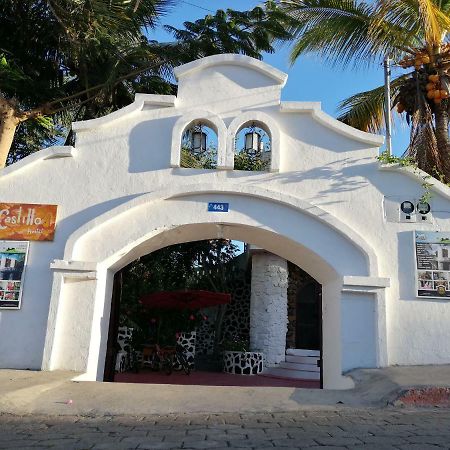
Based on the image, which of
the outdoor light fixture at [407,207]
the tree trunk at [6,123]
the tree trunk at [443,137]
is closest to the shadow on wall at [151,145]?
the tree trunk at [6,123]

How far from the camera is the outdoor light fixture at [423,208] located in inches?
323

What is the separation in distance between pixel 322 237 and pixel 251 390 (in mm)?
2746

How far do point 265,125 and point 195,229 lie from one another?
208 cm

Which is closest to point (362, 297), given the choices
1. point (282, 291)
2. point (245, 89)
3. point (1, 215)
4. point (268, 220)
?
point (268, 220)

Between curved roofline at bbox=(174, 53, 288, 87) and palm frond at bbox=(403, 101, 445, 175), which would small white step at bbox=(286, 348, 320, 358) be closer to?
palm frond at bbox=(403, 101, 445, 175)

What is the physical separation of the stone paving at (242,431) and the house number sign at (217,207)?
11.3 feet

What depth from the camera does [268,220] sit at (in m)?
8.07

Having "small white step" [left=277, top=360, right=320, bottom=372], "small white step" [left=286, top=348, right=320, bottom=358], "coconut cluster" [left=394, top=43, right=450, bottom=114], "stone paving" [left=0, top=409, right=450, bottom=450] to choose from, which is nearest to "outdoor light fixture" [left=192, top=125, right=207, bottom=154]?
"coconut cluster" [left=394, top=43, right=450, bottom=114]

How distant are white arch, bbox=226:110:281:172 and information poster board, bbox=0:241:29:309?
3521 mm

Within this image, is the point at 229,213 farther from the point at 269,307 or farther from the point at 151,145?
the point at 269,307

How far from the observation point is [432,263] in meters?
7.99

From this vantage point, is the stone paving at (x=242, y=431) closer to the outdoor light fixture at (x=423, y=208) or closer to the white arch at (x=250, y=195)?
the white arch at (x=250, y=195)

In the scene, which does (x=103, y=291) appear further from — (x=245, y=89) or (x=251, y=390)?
(x=245, y=89)

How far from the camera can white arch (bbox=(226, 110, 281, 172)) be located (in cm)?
827
